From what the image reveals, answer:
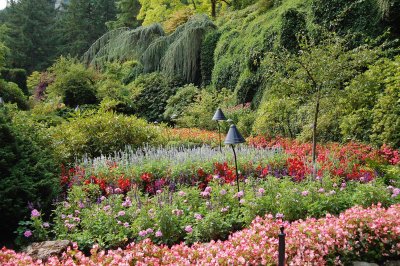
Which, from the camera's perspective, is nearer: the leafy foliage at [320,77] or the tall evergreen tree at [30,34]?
the leafy foliage at [320,77]

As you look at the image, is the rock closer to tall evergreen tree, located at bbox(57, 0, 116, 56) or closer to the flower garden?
the flower garden

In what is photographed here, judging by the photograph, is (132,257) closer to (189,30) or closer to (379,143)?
(379,143)

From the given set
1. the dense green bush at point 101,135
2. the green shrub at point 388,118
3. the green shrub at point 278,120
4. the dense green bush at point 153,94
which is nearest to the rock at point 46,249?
the dense green bush at point 101,135

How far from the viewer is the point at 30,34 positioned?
129 feet

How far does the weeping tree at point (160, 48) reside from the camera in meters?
19.8

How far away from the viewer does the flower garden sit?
3518mm

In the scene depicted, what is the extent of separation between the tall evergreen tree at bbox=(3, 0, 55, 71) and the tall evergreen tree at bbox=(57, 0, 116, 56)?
4.73ft

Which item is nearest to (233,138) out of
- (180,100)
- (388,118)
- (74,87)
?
(388,118)

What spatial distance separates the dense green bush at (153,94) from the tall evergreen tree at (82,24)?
1973cm

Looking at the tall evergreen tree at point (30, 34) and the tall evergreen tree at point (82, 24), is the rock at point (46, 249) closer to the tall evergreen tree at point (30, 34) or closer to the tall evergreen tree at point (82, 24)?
the tall evergreen tree at point (30, 34)

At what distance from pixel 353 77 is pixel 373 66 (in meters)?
0.68

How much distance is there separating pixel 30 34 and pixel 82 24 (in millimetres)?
4997

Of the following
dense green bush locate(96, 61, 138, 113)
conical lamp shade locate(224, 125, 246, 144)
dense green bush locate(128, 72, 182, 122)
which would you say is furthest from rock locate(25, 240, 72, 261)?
dense green bush locate(128, 72, 182, 122)

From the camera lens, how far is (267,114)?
11.6m
